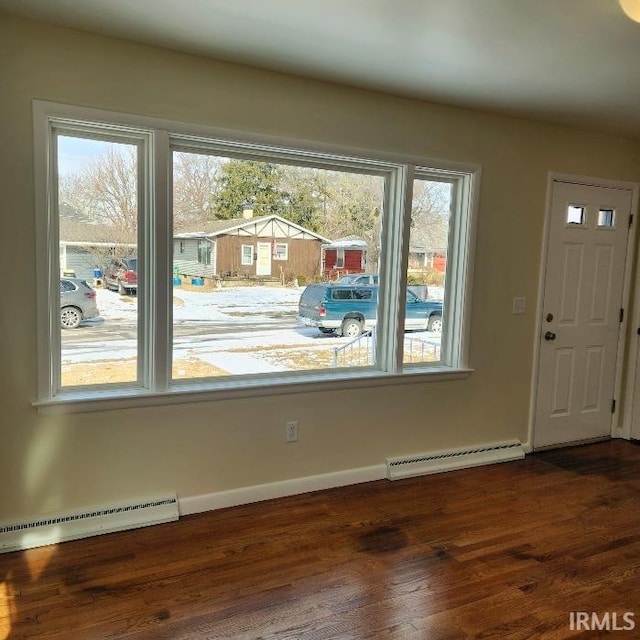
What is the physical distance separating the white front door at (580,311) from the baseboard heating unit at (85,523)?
274 cm

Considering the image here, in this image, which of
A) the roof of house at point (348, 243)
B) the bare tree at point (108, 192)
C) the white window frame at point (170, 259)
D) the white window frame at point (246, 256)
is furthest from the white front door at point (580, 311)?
the bare tree at point (108, 192)

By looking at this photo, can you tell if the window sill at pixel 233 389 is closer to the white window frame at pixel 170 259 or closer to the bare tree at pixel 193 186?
the white window frame at pixel 170 259

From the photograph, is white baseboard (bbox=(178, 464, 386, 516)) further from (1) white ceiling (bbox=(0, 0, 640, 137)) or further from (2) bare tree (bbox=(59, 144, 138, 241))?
(1) white ceiling (bbox=(0, 0, 640, 137))

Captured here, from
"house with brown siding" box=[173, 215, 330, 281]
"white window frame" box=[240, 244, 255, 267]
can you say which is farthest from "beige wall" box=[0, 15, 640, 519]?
"white window frame" box=[240, 244, 255, 267]

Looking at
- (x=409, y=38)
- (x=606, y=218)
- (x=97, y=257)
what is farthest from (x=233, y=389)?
(x=606, y=218)

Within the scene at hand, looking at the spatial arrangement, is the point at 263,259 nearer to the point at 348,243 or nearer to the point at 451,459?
the point at 348,243

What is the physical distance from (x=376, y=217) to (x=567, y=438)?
93.2 inches

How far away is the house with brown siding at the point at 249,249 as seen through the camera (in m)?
2.82

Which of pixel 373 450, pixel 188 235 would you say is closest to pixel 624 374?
pixel 373 450

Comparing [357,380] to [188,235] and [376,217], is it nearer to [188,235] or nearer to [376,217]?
[376,217]

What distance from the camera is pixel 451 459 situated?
3541mm

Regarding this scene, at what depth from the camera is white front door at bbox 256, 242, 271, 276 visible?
3008mm

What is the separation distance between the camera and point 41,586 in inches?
84.7

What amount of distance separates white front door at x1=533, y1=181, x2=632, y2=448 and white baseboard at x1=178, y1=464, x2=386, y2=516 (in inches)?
60.4
